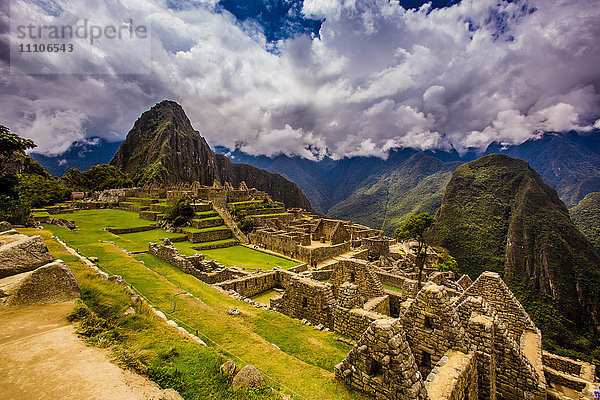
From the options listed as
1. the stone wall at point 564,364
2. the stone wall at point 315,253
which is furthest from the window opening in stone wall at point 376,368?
the stone wall at point 315,253

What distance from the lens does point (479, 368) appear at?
4922 mm

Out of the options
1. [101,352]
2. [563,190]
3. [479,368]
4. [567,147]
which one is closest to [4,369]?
[101,352]

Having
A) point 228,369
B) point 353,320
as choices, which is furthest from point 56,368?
point 353,320

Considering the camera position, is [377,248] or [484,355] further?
[377,248]

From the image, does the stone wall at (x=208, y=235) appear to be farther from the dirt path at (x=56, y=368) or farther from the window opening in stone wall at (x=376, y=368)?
the window opening in stone wall at (x=376, y=368)

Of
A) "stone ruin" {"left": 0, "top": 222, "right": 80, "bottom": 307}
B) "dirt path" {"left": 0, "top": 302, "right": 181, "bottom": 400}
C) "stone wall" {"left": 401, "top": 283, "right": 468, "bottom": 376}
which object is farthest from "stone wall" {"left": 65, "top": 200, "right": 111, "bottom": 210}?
"stone wall" {"left": 401, "top": 283, "right": 468, "bottom": 376}

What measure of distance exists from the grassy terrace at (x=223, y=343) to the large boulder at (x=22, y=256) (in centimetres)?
118

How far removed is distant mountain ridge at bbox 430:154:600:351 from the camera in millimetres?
43219

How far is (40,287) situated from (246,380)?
4858 millimetres

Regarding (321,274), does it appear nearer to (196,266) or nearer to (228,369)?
(196,266)

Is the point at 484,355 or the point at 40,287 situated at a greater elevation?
the point at 40,287

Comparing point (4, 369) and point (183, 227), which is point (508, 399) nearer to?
point (4, 369)

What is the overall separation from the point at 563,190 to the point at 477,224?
320 feet

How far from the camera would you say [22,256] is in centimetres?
551
